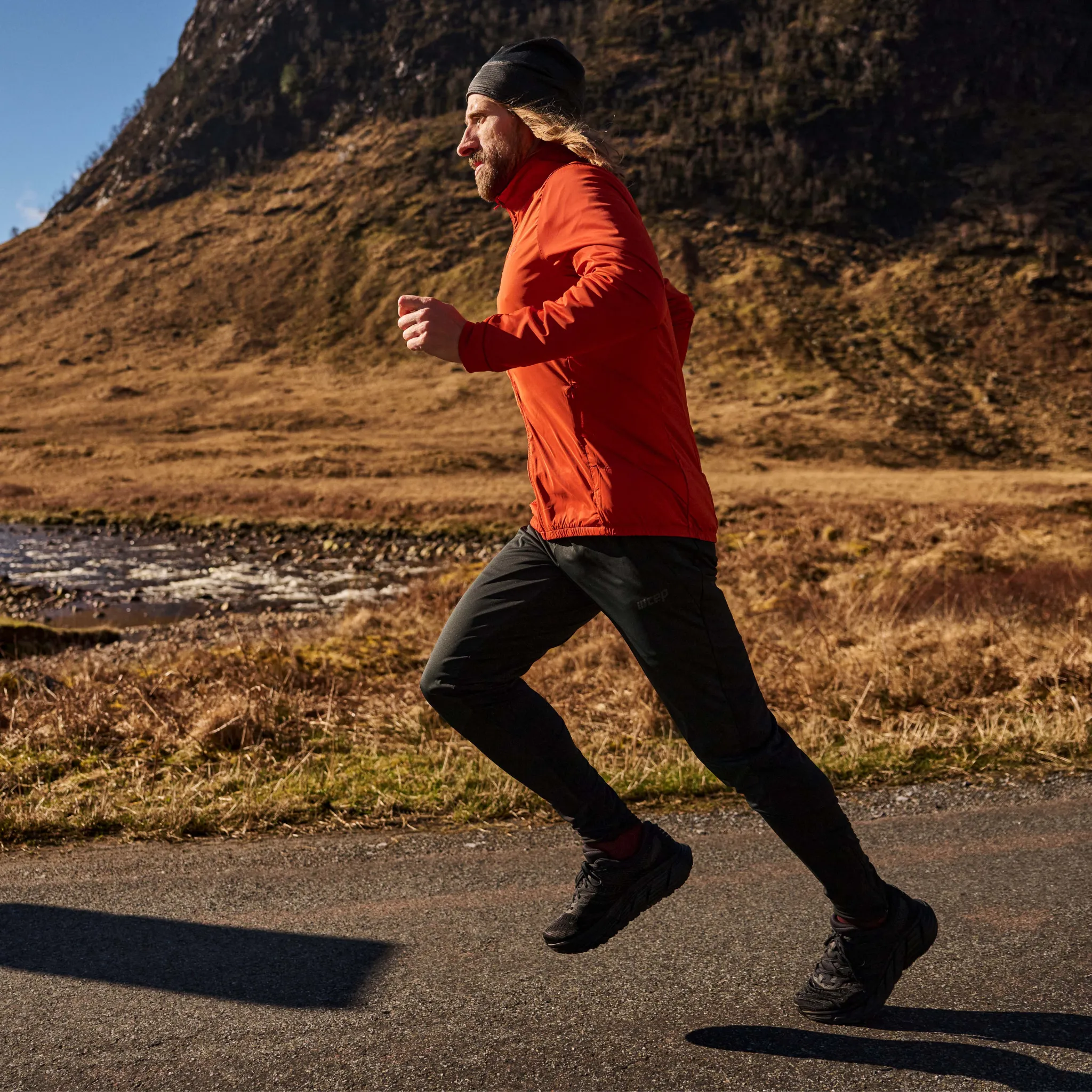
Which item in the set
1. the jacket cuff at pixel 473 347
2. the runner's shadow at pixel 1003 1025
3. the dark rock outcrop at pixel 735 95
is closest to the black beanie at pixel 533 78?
the jacket cuff at pixel 473 347

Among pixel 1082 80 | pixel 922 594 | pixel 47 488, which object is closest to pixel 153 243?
pixel 47 488

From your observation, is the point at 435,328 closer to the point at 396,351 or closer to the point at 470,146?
the point at 470,146

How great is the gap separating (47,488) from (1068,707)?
113ft

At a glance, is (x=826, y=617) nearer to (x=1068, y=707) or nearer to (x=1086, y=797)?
(x=1068, y=707)

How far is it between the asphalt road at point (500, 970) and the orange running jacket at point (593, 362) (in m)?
1.16

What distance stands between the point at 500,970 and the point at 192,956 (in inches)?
33.1

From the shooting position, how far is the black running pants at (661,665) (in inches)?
99.9

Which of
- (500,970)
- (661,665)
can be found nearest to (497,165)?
(661,665)

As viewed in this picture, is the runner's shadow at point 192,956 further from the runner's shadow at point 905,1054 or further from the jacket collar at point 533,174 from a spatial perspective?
the jacket collar at point 533,174

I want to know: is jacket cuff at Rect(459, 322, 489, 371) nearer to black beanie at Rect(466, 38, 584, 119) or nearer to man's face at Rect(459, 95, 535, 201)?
man's face at Rect(459, 95, 535, 201)

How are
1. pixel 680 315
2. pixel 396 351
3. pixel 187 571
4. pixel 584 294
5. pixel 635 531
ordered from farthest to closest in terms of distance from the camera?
pixel 396 351 → pixel 187 571 → pixel 680 315 → pixel 635 531 → pixel 584 294

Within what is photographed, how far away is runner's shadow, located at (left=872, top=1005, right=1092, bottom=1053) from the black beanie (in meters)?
2.45

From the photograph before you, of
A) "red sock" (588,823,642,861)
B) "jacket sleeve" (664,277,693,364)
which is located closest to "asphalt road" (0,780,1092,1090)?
"red sock" (588,823,642,861)

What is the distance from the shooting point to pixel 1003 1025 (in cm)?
244
